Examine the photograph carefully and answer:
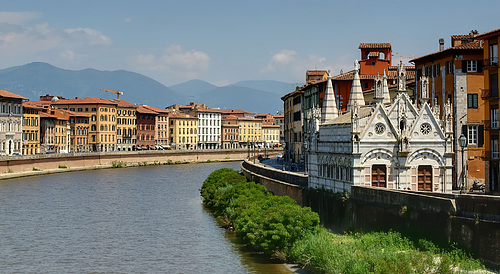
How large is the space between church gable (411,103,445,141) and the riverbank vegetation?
294 inches

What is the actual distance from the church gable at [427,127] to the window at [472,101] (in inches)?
439

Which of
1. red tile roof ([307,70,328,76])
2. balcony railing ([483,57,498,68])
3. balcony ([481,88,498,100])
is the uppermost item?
red tile roof ([307,70,328,76])

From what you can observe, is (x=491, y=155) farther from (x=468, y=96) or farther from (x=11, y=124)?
(x=11, y=124)

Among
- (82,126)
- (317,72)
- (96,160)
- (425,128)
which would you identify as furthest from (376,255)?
(82,126)

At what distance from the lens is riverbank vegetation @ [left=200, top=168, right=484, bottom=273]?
2725 centimetres

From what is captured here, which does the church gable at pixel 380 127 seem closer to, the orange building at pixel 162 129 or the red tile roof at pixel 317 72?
the red tile roof at pixel 317 72

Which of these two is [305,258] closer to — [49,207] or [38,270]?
[38,270]

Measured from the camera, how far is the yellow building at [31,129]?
420ft

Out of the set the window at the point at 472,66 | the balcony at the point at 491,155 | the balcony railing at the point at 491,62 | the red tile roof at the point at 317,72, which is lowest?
the balcony at the point at 491,155

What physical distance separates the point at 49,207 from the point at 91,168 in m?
64.5

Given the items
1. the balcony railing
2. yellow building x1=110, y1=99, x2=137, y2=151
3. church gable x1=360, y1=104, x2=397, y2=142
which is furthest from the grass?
yellow building x1=110, y1=99, x2=137, y2=151

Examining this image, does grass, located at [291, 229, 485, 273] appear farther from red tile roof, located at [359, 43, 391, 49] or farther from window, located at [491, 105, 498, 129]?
red tile roof, located at [359, 43, 391, 49]

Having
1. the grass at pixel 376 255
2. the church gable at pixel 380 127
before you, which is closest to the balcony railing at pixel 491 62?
the church gable at pixel 380 127

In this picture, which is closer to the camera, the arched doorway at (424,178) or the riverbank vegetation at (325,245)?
the riverbank vegetation at (325,245)
